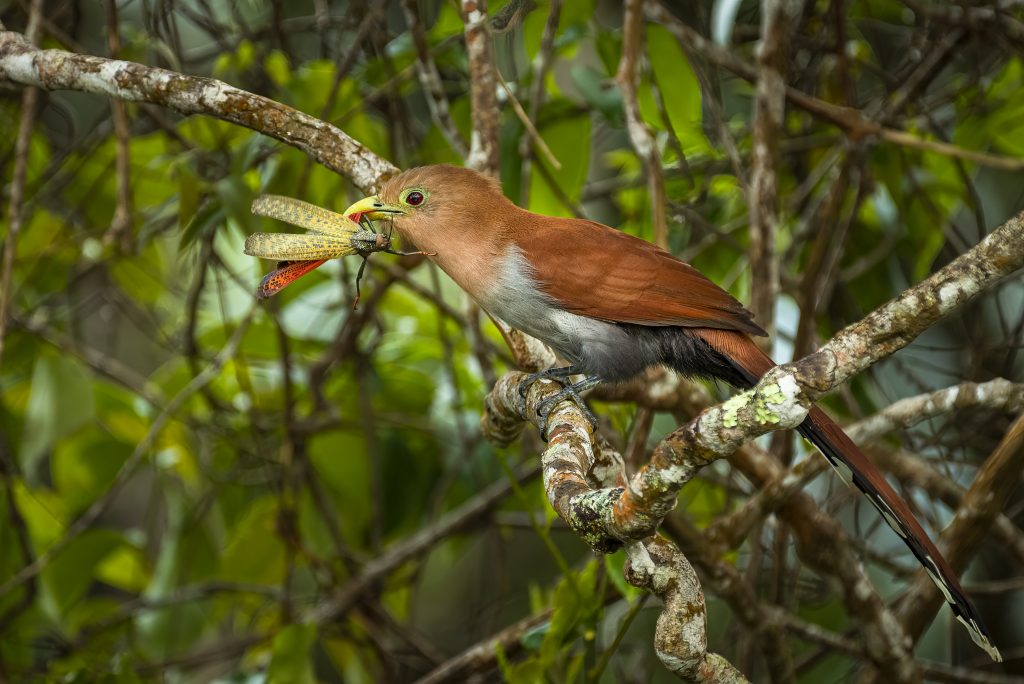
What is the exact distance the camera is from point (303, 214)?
214cm

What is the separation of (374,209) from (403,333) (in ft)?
4.69

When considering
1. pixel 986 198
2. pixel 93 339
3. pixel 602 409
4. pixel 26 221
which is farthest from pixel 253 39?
pixel 986 198

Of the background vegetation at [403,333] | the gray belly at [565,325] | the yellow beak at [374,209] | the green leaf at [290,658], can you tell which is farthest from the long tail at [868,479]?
the green leaf at [290,658]

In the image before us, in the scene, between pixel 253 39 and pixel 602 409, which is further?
pixel 253 39

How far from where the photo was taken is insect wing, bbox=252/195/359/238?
2.13 meters

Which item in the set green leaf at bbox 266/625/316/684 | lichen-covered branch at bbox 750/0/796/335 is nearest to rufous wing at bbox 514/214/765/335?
lichen-covered branch at bbox 750/0/796/335

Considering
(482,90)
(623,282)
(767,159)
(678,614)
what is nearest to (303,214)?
(482,90)

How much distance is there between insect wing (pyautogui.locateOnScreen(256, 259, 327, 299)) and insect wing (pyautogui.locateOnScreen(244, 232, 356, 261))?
0.03m

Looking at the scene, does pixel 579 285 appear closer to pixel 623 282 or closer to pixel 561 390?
pixel 623 282

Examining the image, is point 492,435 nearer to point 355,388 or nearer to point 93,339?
point 355,388

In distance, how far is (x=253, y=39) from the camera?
345 centimetres

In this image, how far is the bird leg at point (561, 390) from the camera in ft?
7.03

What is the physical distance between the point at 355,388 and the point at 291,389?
17.8 inches

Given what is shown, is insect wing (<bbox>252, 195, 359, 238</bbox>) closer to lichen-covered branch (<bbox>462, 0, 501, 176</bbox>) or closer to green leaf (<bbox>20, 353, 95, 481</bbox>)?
lichen-covered branch (<bbox>462, 0, 501, 176</bbox>)
